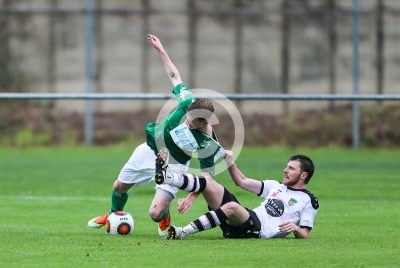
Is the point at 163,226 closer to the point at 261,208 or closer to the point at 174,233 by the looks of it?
the point at 174,233

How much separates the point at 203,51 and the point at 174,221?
13.0m

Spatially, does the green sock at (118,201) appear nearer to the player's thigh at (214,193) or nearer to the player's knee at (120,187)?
the player's knee at (120,187)

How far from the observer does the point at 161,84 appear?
22312 millimetres

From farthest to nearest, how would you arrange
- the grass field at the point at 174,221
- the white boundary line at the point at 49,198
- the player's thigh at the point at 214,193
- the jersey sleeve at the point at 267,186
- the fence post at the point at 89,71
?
1. the fence post at the point at 89,71
2. the white boundary line at the point at 49,198
3. the jersey sleeve at the point at 267,186
4. the player's thigh at the point at 214,193
5. the grass field at the point at 174,221

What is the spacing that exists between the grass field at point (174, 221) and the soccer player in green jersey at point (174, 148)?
1.14 feet

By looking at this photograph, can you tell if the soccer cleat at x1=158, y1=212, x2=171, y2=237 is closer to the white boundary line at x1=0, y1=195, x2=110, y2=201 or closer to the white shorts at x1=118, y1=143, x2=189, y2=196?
the white shorts at x1=118, y1=143, x2=189, y2=196

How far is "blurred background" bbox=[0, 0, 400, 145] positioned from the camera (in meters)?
22.2

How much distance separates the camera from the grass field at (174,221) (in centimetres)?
694

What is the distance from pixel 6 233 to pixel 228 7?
15.5 m

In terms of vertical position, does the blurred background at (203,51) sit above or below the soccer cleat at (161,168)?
above

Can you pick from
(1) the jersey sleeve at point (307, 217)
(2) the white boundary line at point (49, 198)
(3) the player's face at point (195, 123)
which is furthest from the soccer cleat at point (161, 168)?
(2) the white boundary line at point (49, 198)

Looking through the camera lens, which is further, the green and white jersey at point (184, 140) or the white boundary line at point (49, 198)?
the white boundary line at point (49, 198)

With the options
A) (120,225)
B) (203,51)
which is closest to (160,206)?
(120,225)

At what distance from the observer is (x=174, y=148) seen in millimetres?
8984
